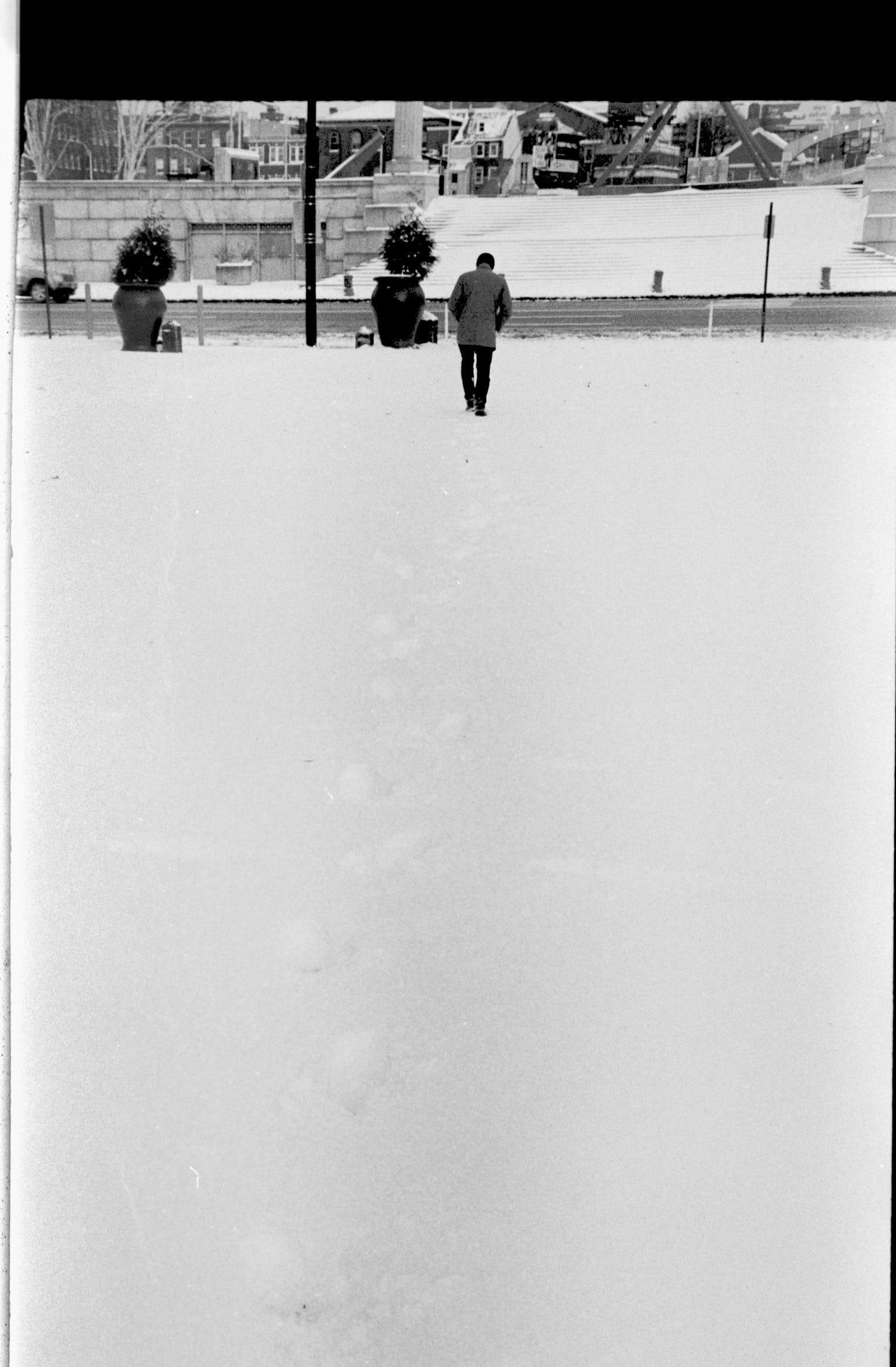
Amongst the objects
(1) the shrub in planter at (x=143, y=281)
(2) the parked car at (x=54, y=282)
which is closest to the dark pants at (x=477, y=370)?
(1) the shrub in planter at (x=143, y=281)

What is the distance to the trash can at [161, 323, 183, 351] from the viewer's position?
890 cm

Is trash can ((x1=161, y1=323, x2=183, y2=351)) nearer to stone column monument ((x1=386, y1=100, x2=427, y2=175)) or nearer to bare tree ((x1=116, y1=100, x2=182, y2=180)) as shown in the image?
stone column monument ((x1=386, y1=100, x2=427, y2=175))

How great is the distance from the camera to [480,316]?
6.76m

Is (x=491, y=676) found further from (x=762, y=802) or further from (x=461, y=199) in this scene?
(x=461, y=199)

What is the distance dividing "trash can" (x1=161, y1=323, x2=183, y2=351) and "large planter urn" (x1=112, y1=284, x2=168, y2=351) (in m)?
0.12

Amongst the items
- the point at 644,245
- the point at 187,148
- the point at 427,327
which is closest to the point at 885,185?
the point at 187,148

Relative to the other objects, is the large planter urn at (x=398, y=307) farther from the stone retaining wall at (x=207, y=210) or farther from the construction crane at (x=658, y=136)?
the construction crane at (x=658, y=136)

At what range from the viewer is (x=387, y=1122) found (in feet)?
7.48

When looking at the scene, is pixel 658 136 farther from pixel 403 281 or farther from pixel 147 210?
pixel 403 281

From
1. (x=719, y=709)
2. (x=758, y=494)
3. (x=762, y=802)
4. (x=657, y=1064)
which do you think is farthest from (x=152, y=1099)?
(x=758, y=494)

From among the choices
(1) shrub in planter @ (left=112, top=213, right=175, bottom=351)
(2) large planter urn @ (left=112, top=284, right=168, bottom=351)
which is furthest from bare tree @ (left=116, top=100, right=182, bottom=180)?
(2) large planter urn @ (left=112, top=284, right=168, bottom=351)

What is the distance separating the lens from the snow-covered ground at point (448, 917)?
2.03 m

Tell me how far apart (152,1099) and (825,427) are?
618 cm

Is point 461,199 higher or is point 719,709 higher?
point 461,199
